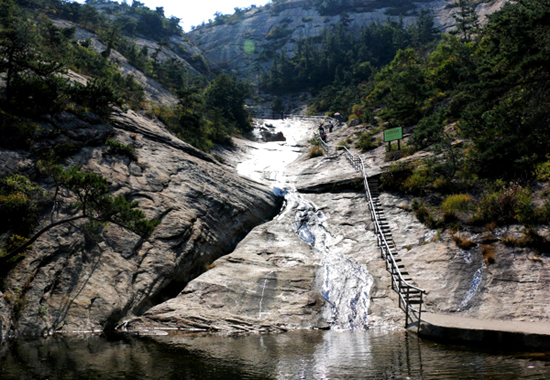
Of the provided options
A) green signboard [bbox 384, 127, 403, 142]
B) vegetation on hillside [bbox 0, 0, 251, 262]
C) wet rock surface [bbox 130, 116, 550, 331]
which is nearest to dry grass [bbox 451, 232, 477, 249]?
wet rock surface [bbox 130, 116, 550, 331]

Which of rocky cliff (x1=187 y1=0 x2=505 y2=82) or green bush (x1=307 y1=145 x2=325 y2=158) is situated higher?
rocky cliff (x1=187 y1=0 x2=505 y2=82)

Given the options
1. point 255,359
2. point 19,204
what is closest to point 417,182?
point 255,359

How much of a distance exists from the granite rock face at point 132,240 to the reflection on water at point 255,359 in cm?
152

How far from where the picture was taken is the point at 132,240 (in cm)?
1691

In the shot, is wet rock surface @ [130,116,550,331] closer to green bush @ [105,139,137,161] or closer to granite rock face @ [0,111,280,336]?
granite rock face @ [0,111,280,336]

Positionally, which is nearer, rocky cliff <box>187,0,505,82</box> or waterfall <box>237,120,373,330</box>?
waterfall <box>237,120,373,330</box>

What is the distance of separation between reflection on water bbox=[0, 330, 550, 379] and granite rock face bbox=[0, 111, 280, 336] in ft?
4.98

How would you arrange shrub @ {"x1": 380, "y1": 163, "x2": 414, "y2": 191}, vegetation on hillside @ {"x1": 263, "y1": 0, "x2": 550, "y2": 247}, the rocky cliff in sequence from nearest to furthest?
vegetation on hillside @ {"x1": 263, "y1": 0, "x2": 550, "y2": 247}, shrub @ {"x1": 380, "y1": 163, "x2": 414, "y2": 191}, the rocky cliff

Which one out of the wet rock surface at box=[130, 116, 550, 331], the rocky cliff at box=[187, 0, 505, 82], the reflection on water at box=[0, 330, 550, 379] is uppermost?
the rocky cliff at box=[187, 0, 505, 82]

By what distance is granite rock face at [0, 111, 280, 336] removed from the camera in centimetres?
1324

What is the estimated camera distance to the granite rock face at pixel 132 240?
13242mm

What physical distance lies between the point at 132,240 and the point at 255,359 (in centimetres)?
939

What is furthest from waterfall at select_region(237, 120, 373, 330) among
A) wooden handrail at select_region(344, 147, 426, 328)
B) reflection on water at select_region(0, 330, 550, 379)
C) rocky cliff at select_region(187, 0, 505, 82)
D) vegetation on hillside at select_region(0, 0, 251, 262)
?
rocky cliff at select_region(187, 0, 505, 82)

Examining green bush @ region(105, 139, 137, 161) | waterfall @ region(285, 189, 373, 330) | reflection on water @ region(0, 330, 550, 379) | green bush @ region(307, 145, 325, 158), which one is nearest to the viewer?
reflection on water @ region(0, 330, 550, 379)
